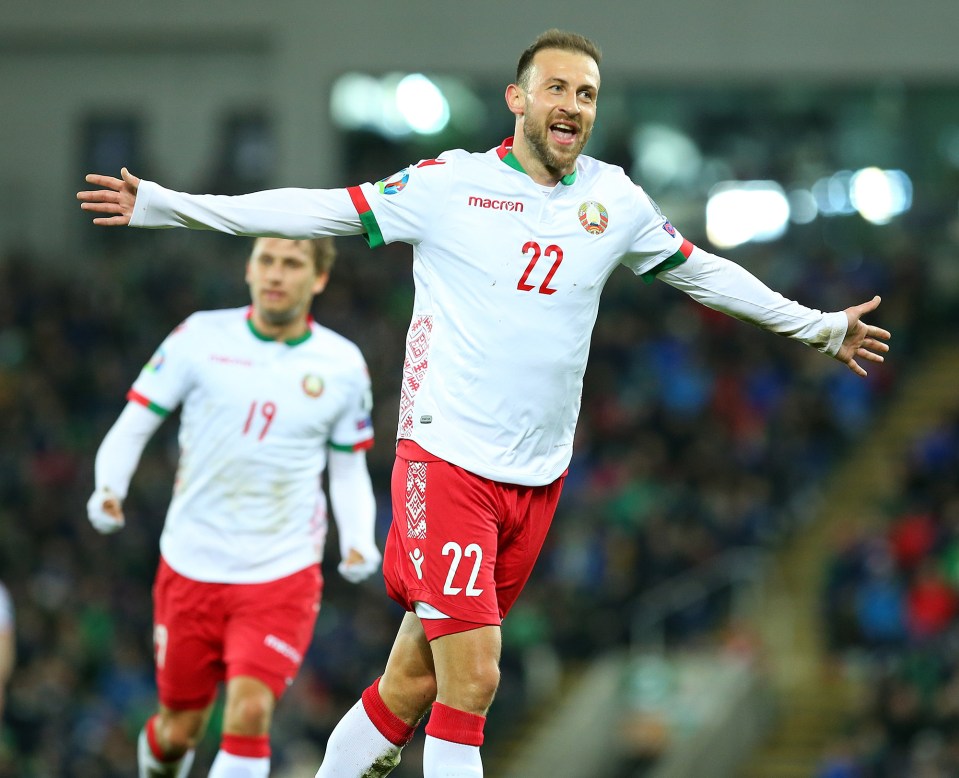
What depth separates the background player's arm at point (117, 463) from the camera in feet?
21.7

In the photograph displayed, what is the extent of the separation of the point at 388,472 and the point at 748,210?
6.81 meters

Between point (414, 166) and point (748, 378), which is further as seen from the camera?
point (748, 378)

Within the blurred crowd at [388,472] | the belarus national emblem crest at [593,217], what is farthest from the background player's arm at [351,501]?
the blurred crowd at [388,472]

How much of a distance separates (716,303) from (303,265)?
213 centimetres

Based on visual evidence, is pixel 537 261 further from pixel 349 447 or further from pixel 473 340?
pixel 349 447

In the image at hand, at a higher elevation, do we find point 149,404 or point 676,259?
point 676,259

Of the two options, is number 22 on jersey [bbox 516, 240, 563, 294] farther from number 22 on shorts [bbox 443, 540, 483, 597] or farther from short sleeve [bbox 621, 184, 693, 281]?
number 22 on shorts [bbox 443, 540, 483, 597]

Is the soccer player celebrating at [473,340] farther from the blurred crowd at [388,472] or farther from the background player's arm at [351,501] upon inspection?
the blurred crowd at [388,472]

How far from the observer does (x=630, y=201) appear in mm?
5238

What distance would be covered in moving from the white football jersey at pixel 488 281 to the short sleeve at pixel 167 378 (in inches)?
73.1

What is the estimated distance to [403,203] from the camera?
16.6 ft

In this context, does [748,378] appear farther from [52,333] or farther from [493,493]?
[493,493]

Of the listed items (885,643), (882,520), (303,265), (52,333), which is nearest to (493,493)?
(303,265)

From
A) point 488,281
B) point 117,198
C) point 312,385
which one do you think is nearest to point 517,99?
point 488,281
